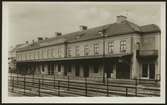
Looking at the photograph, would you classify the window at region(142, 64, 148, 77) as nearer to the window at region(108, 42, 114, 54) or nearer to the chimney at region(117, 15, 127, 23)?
the window at region(108, 42, 114, 54)

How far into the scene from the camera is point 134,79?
2389 millimetres

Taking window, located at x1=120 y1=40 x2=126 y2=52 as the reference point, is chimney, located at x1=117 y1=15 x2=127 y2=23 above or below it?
above

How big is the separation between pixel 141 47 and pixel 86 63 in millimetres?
455

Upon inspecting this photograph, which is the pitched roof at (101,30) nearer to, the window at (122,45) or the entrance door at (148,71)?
the window at (122,45)

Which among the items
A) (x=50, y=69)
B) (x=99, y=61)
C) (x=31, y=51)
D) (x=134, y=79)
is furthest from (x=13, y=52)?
(x=134, y=79)

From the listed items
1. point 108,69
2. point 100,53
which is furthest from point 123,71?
point 100,53

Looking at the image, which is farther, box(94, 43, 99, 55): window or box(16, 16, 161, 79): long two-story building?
box(94, 43, 99, 55): window

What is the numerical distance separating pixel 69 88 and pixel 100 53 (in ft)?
1.25

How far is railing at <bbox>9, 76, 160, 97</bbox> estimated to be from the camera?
2.40 metres

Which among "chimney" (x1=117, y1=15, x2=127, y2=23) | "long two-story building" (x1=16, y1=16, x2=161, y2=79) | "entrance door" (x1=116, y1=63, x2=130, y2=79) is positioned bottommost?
"entrance door" (x1=116, y1=63, x2=130, y2=79)

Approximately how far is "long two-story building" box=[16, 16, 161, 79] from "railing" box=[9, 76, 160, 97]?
0.07 m

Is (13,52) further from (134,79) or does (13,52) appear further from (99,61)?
(134,79)

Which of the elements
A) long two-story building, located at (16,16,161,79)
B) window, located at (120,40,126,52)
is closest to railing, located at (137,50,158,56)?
long two-story building, located at (16,16,161,79)

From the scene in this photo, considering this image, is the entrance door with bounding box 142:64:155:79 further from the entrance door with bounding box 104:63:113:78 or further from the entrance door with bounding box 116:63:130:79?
the entrance door with bounding box 104:63:113:78
